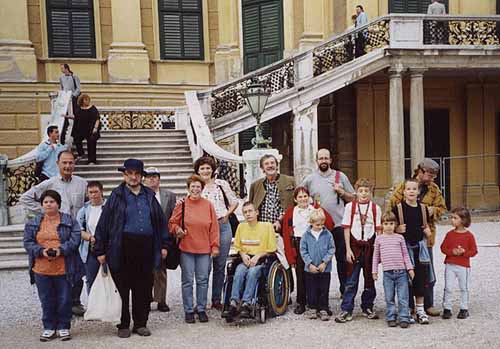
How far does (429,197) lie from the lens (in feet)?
19.9

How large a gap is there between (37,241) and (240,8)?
1284 cm

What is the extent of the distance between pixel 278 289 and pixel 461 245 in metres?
2.04

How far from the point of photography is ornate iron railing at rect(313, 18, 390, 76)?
1354cm

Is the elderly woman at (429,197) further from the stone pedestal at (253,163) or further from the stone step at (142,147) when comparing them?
the stone step at (142,147)

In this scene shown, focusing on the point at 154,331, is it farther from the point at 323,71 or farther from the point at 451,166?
the point at 451,166

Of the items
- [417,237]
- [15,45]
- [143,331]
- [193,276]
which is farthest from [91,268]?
[15,45]

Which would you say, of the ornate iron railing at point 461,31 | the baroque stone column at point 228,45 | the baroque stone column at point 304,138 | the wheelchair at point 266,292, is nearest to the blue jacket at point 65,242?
the wheelchair at point 266,292

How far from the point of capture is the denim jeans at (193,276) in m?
6.13

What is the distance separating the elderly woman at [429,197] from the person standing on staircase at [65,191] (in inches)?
137

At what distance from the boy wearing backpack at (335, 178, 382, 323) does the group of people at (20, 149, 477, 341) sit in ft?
0.04

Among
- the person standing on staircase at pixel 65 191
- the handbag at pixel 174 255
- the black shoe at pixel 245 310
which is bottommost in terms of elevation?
the black shoe at pixel 245 310

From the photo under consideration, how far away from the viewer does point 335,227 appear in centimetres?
644

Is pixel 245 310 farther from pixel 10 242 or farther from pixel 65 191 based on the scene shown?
pixel 10 242

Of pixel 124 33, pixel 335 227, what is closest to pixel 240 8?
pixel 124 33
